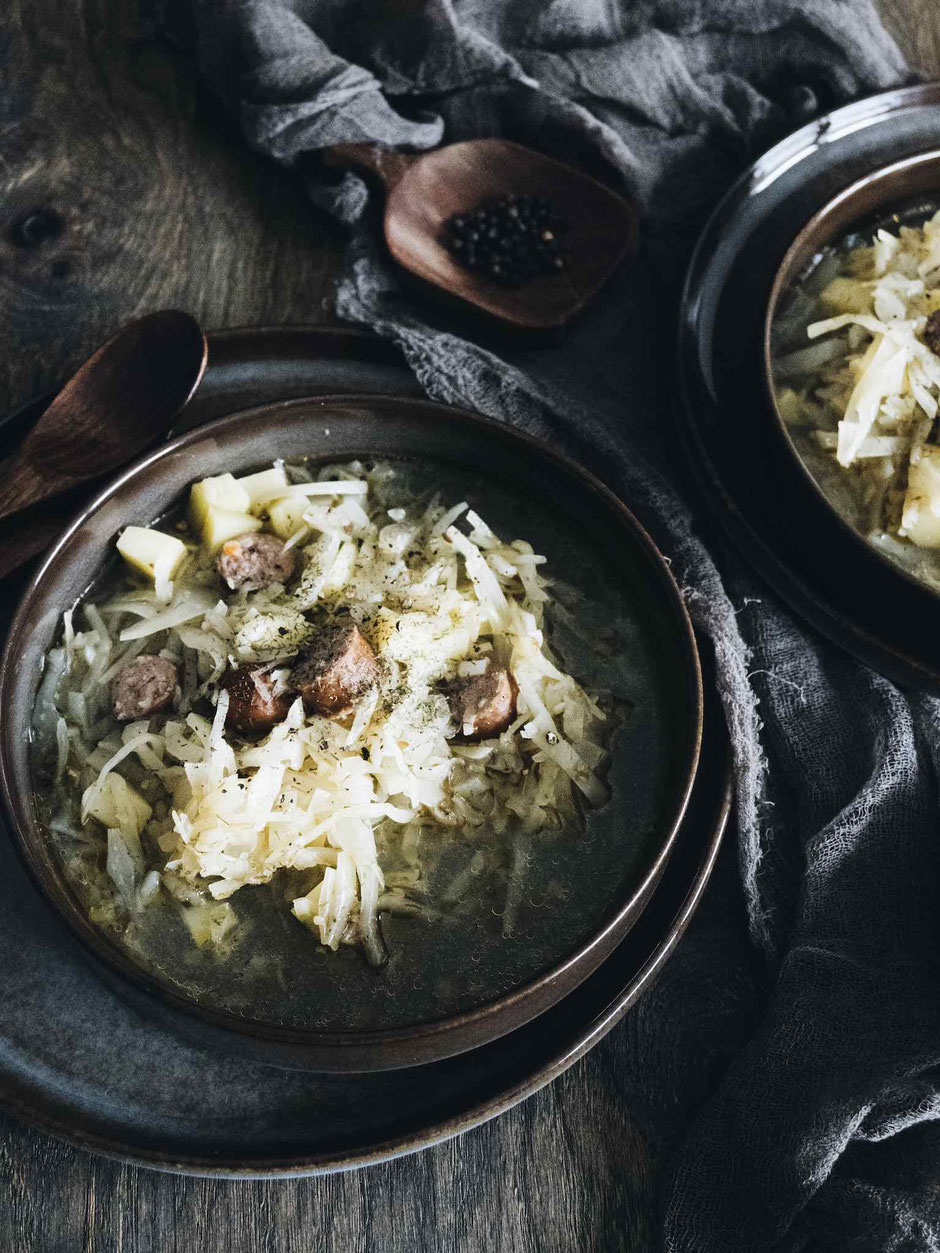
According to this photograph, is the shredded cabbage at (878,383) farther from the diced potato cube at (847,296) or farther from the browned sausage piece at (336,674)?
the browned sausage piece at (336,674)

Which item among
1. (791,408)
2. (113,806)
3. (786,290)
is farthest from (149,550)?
(786,290)

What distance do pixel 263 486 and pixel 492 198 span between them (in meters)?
1.12

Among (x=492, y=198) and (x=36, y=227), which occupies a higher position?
(x=36, y=227)

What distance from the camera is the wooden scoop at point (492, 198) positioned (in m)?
2.74

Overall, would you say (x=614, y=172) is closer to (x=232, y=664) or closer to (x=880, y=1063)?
(x=232, y=664)

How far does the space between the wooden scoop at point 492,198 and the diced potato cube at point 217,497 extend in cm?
79

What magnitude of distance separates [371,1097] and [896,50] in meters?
3.02

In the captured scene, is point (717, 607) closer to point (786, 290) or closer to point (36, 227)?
point (786, 290)

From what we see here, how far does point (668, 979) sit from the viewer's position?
219cm

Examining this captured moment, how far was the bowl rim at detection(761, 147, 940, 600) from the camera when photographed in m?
2.20

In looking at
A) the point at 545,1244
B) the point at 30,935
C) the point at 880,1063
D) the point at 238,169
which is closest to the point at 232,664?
the point at 30,935

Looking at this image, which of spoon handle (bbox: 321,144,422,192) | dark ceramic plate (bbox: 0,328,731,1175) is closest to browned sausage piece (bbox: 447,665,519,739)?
dark ceramic plate (bbox: 0,328,731,1175)

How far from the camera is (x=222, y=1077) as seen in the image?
197 cm

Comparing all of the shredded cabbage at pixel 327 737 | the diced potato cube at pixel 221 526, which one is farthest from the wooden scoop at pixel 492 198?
the diced potato cube at pixel 221 526
